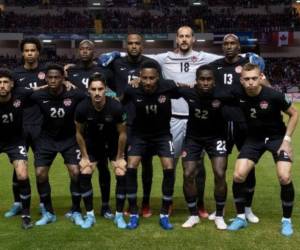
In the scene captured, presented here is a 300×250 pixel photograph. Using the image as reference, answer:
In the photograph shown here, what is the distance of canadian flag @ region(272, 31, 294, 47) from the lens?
43094mm

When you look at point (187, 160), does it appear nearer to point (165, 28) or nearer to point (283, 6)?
point (165, 28)

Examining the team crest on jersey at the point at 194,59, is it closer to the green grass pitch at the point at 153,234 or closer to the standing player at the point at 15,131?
the green grass pitch at the point at 153,234

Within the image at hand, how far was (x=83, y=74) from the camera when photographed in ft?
24.1

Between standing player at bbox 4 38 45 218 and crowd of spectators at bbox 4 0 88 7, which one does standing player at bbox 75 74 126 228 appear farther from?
crowd of spectators at bbox 4 0 88 7

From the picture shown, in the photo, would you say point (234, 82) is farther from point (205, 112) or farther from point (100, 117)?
point (100, 117)

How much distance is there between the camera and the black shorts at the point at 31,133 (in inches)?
277

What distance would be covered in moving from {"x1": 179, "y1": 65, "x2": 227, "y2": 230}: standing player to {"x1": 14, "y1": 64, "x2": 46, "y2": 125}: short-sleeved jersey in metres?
2.06

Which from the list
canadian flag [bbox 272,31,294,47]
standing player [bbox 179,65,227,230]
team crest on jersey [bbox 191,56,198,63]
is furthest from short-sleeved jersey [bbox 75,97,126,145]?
canadian flag [bbox 272,31,294,47]

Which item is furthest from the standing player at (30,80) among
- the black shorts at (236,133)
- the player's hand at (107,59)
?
the black shorts at (236,133)

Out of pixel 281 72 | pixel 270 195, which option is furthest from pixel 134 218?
pixel 281 72

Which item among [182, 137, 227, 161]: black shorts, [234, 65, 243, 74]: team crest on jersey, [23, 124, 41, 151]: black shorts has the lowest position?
[182, 137, 227, 161]: black shorts

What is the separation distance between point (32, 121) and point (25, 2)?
40.7 m

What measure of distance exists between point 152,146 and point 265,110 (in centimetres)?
152

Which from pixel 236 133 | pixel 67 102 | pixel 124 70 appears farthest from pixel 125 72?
pixel 236 133
